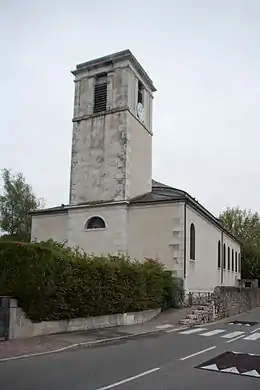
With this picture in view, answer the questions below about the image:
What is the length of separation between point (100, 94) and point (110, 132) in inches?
131

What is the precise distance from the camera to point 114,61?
33.4m

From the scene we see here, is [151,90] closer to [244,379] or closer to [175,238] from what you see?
[175,238]

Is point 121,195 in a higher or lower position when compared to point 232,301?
higher

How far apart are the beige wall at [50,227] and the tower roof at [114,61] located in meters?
11.0

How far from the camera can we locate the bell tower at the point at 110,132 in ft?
105

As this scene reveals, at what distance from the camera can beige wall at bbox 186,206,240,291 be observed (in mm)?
29914

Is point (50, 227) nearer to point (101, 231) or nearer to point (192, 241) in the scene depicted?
point (101, 231)

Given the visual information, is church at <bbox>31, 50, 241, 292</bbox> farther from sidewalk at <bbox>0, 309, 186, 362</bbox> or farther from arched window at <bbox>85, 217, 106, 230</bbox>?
sidewalk at <bbox>0, 309, 186, 362</bbox>

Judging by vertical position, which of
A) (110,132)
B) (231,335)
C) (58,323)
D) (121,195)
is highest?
(110,132)

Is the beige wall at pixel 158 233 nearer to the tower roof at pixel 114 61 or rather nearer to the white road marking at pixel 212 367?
the tower roof at pixel 114 61

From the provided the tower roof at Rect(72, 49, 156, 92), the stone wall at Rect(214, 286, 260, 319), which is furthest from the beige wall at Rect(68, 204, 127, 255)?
the tower roof at Rect(72, 49, 156, 92)

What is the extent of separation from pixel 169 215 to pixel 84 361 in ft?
64.8

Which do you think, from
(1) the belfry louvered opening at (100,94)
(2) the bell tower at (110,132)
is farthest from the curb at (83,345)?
(1) the belfry louvered opening at (100,94)

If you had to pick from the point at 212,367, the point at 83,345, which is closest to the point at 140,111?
the point at 83,345
